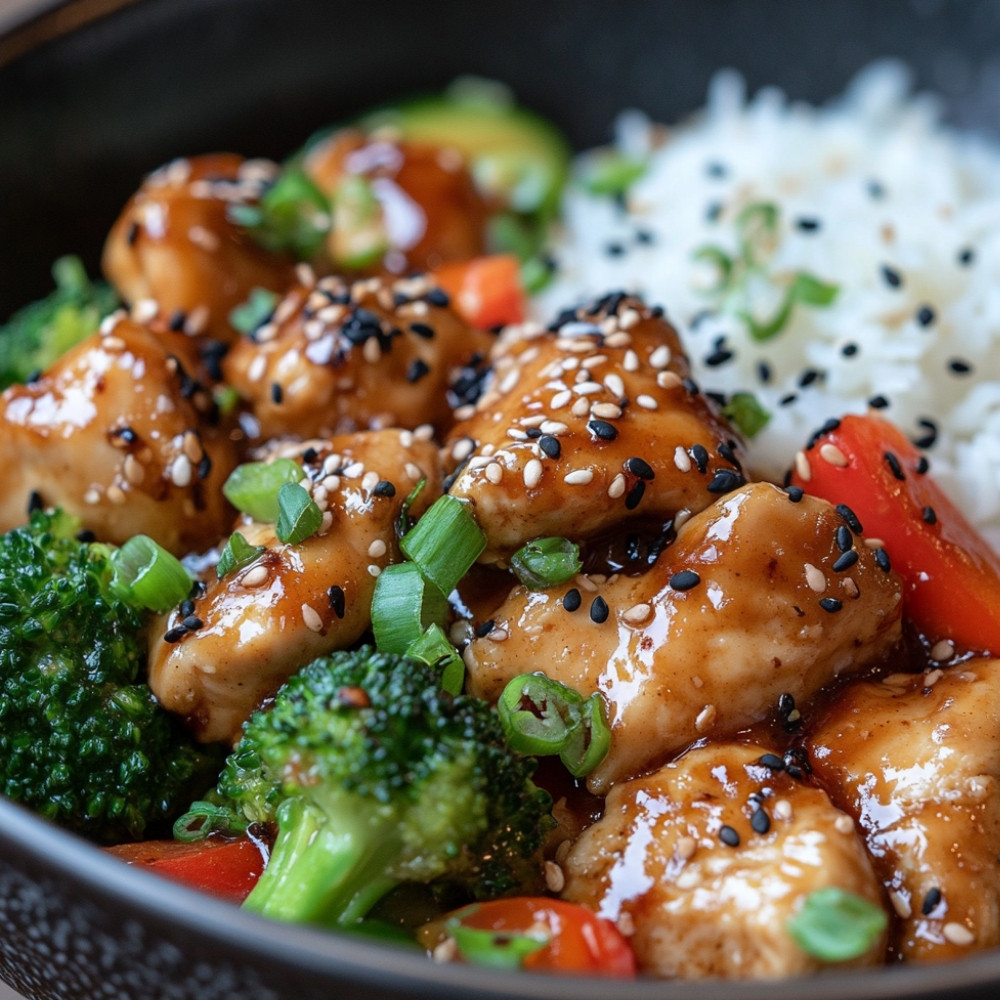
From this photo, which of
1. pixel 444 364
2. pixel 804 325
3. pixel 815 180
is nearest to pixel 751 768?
pixel 444 364

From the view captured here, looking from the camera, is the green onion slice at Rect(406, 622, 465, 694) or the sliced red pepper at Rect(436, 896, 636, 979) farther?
the green onion slice at Rect(406, 622, 465, 694)

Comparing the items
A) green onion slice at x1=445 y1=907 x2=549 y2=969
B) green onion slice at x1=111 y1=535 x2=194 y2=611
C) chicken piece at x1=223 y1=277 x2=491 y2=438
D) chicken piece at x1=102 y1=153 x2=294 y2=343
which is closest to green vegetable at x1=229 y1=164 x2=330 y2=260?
Result: chicken piece at x1=102 y1=153 x2=294 y2=343

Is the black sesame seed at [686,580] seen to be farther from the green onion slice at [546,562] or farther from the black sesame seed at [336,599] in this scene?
the black sesame seed at [336,599]

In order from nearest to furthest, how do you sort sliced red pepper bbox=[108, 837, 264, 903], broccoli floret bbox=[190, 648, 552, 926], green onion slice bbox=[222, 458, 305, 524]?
1. broccoli floret bbox=[190, 648, 552, 926]
2. sliced red pepper bbox=[108, 837, 264, 903]
3. green onion slice bbox=[222, 458, 305, 524]

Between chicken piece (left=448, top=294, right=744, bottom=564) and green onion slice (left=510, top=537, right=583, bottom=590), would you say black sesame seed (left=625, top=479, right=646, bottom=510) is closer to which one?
chicken piece (left=448, top=294, right=744, bottom=564)

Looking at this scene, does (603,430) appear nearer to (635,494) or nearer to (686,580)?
(635,494)

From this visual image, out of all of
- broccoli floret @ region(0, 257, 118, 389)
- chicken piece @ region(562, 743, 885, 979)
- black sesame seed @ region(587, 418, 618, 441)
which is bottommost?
chicken piece @ region(562, 743, 885, 979)

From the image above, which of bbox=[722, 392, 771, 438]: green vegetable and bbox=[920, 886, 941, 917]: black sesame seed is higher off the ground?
bbox=[722, 392, 771, 438]: green vegetable

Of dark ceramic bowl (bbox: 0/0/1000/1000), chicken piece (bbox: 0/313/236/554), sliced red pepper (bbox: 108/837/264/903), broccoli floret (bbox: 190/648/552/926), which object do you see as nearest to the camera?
broccoli floret (bbox: 190/648/552/926)
